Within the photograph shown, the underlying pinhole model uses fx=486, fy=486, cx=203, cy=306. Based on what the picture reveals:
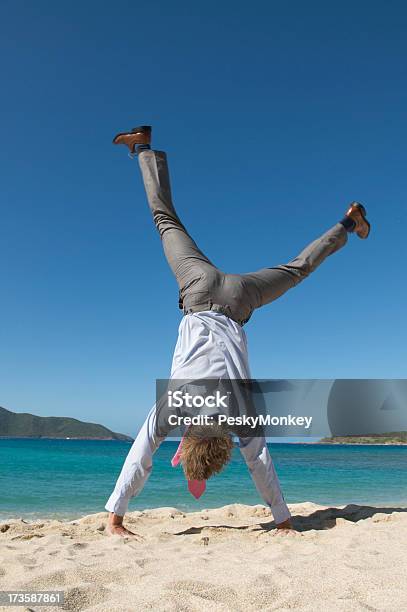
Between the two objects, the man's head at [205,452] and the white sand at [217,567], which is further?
the man's head at [205,452]

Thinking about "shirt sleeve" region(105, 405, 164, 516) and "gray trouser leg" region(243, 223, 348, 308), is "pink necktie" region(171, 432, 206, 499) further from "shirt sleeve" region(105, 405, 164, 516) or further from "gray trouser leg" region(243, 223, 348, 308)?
"gray trouser leg" region(243, 223, 348, 308)

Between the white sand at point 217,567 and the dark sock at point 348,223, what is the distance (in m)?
2.61

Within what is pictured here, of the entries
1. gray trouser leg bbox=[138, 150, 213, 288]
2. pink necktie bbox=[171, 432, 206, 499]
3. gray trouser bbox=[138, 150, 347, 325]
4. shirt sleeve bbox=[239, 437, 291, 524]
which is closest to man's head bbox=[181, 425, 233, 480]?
pink necktie bbox=[171, 432, 206, 499]

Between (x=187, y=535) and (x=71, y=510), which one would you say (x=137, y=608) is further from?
(x=71, y=510)

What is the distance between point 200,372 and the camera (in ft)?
11.7

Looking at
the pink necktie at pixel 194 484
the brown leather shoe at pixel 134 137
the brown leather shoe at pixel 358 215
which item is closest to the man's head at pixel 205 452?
the pink necktie at pixel 194 484

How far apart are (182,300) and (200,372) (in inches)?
27.8

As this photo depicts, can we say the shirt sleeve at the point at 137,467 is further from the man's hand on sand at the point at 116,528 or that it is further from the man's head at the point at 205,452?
the man's head at the point at 205,452

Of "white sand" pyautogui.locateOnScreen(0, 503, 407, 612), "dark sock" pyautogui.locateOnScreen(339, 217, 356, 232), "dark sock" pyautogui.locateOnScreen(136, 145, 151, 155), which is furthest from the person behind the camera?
"dark sock" pyautogui.locateOnScreen(339, 217, 356, 232)

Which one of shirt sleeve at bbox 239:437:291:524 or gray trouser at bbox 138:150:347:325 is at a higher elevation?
gray trouser at bbox 138:150:347:325

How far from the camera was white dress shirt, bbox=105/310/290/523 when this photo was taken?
11.9 feet

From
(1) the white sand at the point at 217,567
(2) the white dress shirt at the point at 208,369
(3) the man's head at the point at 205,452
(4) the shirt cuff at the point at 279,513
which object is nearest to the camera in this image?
(1) the white sand at the point at 217,567

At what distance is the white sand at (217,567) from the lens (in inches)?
→ 80.9

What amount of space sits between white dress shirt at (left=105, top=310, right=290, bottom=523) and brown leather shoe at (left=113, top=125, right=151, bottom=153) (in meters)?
1.82
